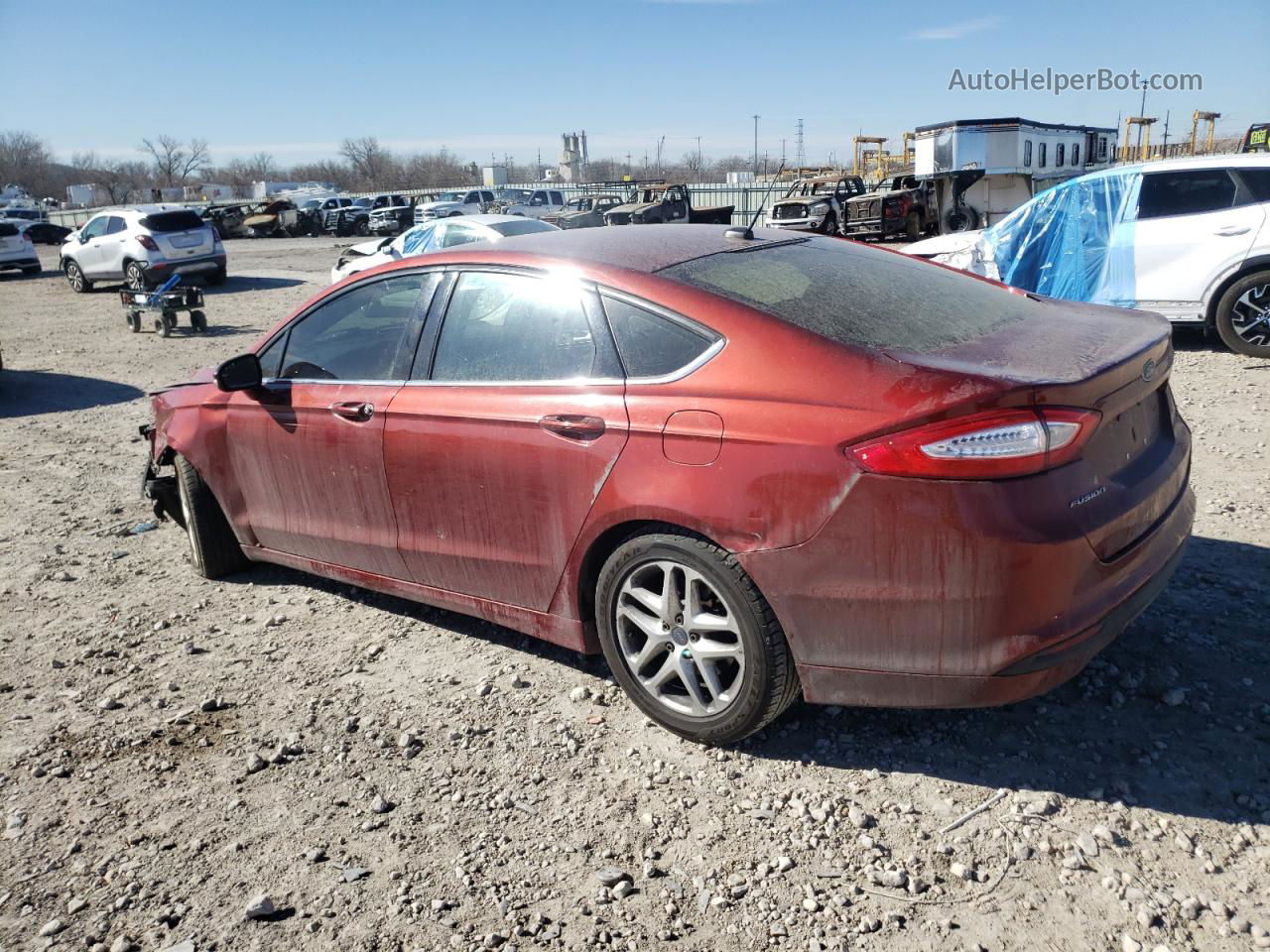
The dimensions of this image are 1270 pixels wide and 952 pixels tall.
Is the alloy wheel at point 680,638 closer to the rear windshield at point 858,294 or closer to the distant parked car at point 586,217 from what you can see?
the rear windshield at point 858,294

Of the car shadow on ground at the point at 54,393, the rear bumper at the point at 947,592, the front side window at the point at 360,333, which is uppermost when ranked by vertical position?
the front side window at the point at 360,333

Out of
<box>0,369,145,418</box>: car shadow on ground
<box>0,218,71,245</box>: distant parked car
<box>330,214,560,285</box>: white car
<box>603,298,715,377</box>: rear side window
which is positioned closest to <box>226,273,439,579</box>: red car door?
<box>603,298,715,377</box>: rear side window

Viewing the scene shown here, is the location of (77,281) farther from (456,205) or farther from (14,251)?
(456,205)

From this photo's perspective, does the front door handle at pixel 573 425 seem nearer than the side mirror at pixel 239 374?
Yes

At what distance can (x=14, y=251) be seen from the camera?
2720 centimetres

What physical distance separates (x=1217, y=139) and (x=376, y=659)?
305ft

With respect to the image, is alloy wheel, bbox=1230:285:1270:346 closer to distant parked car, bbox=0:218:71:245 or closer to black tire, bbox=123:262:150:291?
black tire, bbox=123:262:150:291

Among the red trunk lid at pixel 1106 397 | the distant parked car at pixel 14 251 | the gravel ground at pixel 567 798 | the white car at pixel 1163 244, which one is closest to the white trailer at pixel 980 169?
the white car at pixel 1163 244

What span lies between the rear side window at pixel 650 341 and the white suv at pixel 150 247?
19525mm

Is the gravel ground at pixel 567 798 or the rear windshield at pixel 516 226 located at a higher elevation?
the rear windshield at pixel 516 226

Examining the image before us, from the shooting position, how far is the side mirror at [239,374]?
407cm

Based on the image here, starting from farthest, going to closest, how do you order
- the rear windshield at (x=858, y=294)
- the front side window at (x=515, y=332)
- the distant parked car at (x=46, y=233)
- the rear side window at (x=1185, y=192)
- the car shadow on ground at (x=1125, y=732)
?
the distant parked car at (x=46, y=233) → the rear side window at (x=1185, y=192) → the front side window at (x=515, y=332) → the rear windshield at (x=858, y=294) → the car shadow on ground at (x=1125, y=732)

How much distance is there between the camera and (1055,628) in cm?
255

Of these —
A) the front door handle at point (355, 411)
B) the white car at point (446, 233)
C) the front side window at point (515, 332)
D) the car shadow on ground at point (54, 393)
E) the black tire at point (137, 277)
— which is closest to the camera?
the front side window at point (515, 332)
